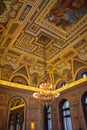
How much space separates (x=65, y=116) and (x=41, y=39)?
286 inches

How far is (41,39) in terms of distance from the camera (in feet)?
29.8

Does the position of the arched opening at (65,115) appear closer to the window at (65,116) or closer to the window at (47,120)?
the window at (65,116)

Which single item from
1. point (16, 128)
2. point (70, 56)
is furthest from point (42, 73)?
point (16, 128)

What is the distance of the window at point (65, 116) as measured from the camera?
11.0 meters

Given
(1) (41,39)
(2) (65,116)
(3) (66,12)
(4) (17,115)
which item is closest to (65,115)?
(2) (65,116)

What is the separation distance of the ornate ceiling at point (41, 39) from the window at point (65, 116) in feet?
7.48

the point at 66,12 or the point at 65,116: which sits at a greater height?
the point at 66,12

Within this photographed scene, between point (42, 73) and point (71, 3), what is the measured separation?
304 inches

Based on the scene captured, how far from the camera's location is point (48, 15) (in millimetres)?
7281

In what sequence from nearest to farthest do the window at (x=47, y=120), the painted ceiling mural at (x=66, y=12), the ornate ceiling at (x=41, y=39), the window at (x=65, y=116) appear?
the painted ceiling mural at (x=66, y=12) < the ornate ceiling at (x=41, y=39) < the window at (x=65, y=116) < the window at (x=47, y=120)

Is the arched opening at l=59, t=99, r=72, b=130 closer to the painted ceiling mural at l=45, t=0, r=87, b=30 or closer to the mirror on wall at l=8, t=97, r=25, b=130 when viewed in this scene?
the mirror on wall at l=8, t=97, r=25, b=130

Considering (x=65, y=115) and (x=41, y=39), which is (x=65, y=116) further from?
(x=41, y=39)

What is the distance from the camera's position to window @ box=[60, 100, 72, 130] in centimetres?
1101

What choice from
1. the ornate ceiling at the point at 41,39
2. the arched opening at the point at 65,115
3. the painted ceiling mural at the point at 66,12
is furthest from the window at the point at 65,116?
the painted ceiling mural at the point at 66,12
